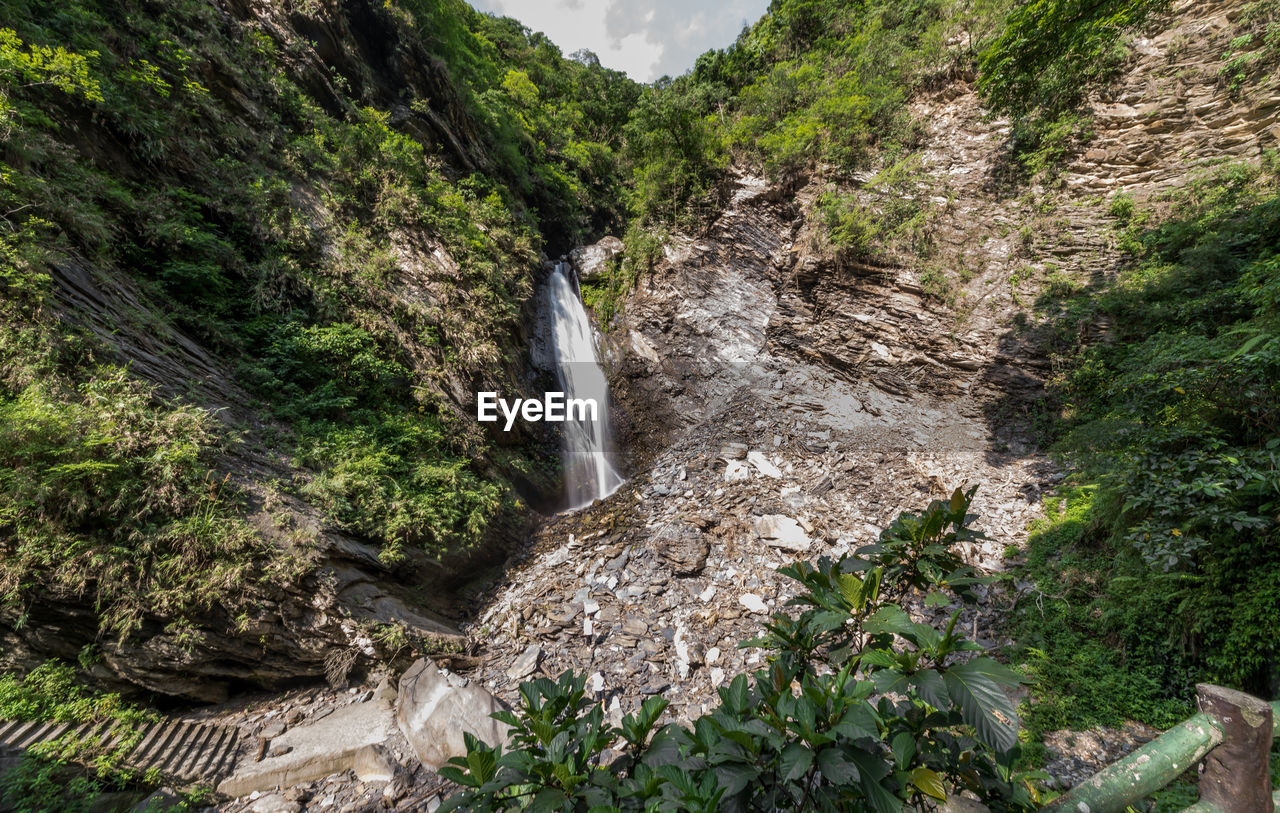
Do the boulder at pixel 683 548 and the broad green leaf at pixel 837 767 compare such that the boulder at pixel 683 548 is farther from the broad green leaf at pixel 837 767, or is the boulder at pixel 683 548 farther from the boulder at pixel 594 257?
the boulder at pixel 594 257

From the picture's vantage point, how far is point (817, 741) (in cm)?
103

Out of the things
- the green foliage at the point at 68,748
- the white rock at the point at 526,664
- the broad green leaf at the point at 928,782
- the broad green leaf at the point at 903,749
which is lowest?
the white rock at the point at 526,664

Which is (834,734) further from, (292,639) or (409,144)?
(409,144)

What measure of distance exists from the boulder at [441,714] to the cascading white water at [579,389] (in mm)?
4762

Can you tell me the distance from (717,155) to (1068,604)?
37.6 ft

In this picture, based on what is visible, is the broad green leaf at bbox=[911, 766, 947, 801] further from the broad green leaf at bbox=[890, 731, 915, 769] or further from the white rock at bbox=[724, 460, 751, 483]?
the white rock at bbox=[724, 460, 751, 483]

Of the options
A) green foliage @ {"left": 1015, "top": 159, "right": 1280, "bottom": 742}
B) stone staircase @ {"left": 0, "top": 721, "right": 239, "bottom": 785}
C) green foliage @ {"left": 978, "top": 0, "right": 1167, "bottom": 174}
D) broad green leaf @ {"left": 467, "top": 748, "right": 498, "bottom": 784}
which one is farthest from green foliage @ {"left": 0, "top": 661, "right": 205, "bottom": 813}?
green foliage @ {"left": 978, "top": 0, "right": 1167, "bottom": 174}

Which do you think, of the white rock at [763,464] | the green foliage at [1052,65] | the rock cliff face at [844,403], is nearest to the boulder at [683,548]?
the rock cliff face at [844,403]

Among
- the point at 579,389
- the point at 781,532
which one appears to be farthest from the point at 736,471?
the point at 579,389

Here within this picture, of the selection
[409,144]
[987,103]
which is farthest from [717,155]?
[409,144]

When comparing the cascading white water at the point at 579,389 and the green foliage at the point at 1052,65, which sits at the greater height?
the green foliage at the point at 1052,65

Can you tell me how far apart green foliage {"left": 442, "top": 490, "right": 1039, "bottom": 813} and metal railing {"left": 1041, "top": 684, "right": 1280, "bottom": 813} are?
1.04ft

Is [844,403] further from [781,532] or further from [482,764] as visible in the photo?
[482,764]

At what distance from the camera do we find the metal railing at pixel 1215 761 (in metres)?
1.18
